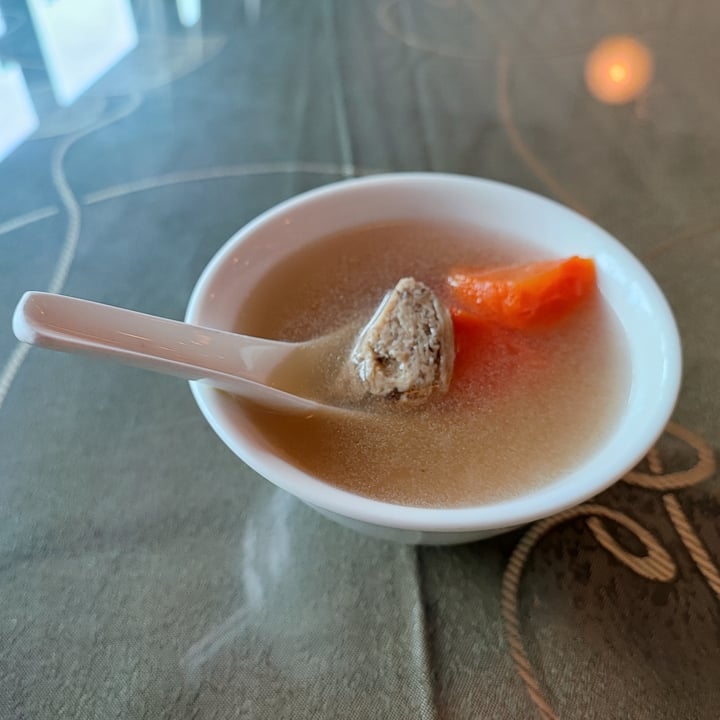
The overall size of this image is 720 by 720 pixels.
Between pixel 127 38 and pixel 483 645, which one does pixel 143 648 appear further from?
pixel 127 38

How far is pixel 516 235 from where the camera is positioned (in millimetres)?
818

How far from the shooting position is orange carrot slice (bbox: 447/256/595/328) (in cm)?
75

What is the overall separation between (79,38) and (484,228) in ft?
3.18

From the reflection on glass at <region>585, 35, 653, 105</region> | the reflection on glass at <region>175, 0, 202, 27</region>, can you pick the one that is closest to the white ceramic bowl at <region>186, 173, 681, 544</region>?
the reflection on glass at <region>585, 35, 653, 105</region>

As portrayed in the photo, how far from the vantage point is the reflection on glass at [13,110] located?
1.10 m

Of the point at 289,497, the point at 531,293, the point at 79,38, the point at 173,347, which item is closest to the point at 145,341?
the point at 173,347

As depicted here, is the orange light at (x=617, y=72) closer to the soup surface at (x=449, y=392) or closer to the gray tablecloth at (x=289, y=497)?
the gray tablecloth at (x=289, y=497)

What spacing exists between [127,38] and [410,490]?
116 centimetres

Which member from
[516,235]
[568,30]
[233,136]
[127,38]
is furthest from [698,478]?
[127,38]

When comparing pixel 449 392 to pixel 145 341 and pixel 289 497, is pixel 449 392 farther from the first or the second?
pixel 145 341

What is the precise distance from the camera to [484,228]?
84 centimetres

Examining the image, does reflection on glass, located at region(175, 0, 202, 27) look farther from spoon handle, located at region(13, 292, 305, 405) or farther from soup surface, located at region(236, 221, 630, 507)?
spoon handle, located at region(13, 292, 305, 405)

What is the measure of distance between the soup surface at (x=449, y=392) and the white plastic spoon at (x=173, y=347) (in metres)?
0.02

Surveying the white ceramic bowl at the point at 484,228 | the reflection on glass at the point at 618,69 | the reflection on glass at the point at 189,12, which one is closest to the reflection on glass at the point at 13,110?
the reflection on glass at the point at 189,12
